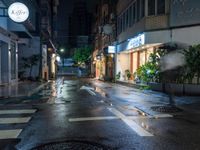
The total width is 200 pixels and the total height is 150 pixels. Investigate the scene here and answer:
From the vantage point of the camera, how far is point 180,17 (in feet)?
79.2

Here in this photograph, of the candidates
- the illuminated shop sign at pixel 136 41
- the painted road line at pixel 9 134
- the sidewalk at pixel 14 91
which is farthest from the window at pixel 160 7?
the painted road line at pixel 9 134

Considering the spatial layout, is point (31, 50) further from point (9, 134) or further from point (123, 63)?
point (9, 134)

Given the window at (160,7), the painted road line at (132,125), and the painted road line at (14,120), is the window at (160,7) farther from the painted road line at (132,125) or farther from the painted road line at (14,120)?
the painted road line at (14,120)

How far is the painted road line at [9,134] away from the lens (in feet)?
24.8

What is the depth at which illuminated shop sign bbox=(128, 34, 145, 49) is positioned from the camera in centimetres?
2728

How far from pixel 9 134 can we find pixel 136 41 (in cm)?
2279

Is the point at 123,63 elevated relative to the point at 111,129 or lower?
elevated

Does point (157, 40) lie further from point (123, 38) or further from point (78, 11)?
point (78, 11)

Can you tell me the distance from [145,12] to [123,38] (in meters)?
9.95

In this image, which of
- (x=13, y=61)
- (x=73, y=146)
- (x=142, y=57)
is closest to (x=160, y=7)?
(x=142, y=57)

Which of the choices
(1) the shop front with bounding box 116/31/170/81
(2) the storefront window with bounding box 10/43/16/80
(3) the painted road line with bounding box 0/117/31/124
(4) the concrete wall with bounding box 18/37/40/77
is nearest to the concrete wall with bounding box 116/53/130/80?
(1) the shop front with bounding box 116/31/170/81

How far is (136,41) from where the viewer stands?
97.3 ft

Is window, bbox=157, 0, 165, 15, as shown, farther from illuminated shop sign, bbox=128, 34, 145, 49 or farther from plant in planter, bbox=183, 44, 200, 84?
plant in planter, bbox=183, 44, 200, 84

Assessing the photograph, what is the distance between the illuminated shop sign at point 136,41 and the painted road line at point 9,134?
19.8 m
